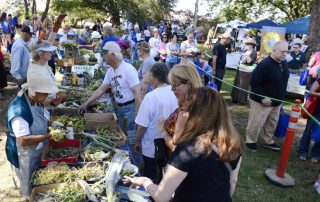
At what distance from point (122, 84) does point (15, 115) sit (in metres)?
1.87

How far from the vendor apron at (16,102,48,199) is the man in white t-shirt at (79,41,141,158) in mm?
1382

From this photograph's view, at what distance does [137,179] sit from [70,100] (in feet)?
9.60

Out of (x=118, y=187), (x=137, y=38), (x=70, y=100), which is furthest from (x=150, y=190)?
(x=137, y=38)

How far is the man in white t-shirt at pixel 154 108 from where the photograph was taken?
341 cm

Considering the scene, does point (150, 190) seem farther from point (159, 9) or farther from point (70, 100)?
point (159, 9)

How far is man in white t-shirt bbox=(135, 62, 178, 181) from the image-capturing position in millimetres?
3408

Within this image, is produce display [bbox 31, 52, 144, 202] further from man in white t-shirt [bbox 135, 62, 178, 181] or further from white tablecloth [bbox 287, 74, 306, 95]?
white tablecloth [bbox 287, 74, 306, 95]

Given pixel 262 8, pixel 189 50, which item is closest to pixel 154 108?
pixel 189 50

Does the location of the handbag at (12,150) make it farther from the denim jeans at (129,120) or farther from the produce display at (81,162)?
the denim jeans at (129,120)

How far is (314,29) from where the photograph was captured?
11938 millimetres

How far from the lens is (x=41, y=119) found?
298 centimetres

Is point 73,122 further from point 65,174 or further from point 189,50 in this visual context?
point 189,50

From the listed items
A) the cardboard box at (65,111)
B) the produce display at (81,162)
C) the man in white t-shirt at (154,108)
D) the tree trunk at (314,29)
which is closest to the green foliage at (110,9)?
the tree trunk at (314,29)

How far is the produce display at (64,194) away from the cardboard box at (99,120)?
4.66 feet
